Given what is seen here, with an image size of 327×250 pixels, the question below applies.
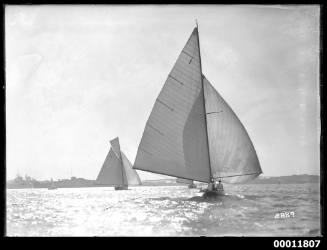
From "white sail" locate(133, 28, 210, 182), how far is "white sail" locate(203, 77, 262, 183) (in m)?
0.44

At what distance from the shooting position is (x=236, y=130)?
2503 centimetres

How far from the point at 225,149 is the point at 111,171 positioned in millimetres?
31235

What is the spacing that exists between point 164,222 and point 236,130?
317 inches

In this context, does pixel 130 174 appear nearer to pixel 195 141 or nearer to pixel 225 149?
pixel 225 149

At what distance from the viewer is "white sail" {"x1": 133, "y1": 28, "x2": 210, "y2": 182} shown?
25781mm

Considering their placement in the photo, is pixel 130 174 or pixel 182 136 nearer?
pixel 182 136

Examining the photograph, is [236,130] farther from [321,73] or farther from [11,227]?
[11,227]

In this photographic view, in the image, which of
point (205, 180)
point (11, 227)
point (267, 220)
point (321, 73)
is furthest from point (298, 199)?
point (11, 227)

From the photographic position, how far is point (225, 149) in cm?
2647
